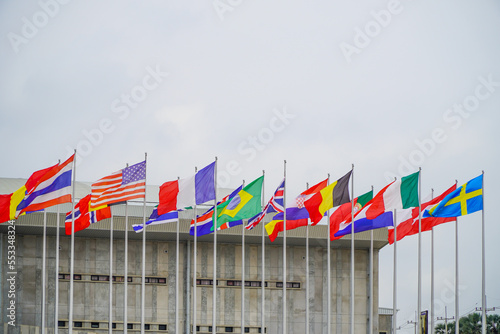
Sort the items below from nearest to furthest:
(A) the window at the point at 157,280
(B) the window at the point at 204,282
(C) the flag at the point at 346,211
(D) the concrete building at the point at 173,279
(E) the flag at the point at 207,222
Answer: (E) the flag at the point at 207,222 → (C) the flag at the point at 346,211 → (D) the concrete building at the point at 173,279 → (A) the window at the point at 157,280 → (B) the window at the point at 204,282

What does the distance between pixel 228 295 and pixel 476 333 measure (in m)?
41.8

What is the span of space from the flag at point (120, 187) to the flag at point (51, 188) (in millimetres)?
1439

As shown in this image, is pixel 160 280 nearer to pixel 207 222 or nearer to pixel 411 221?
pixel 207 222

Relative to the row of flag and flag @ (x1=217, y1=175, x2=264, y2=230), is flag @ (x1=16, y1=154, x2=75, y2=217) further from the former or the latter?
flag @ (x1=217, y1=175, x2=264, y2=230)

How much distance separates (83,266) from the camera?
201ft

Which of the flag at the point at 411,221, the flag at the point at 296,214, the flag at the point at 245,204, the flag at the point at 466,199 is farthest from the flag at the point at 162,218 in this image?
the flag at the point at 466,199

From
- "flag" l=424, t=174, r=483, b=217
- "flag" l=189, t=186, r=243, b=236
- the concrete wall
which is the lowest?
the concrete wall

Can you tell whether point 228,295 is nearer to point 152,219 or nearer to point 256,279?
A: point 256,279

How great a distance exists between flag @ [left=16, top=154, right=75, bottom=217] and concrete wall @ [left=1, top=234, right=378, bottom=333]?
1802 cm

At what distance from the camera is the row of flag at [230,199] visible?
43.8 metres

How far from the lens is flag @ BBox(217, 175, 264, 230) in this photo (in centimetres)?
4581

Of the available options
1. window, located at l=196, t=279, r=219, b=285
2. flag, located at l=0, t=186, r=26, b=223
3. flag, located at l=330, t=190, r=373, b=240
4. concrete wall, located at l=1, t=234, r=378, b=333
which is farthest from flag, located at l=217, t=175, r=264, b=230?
window, located at l=196, t=279, r=219, b=285

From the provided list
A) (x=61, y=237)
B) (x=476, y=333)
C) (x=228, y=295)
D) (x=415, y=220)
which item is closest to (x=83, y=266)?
(x=61, y=237)

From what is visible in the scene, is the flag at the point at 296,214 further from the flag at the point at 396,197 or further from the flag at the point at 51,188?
the flag at the point at 51,188
